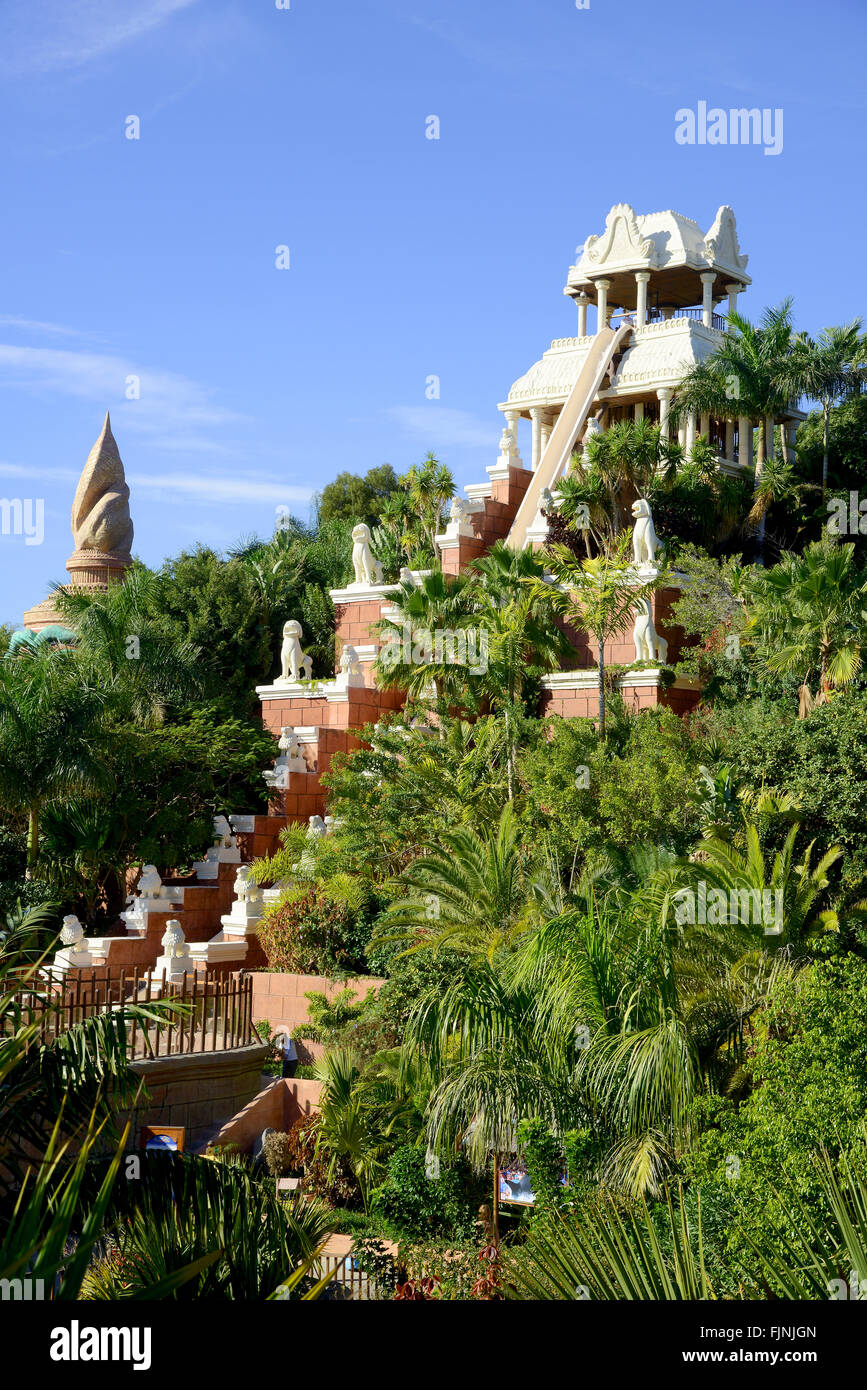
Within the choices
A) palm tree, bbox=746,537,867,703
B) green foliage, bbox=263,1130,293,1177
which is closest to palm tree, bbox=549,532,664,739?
palm tree, bbox=746,537,867,703

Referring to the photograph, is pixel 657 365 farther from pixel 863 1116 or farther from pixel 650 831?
pixel 863 1116

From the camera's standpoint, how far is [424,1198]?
551 inches

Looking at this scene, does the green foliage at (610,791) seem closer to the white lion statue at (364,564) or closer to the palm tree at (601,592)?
the palm tree at (601,592)

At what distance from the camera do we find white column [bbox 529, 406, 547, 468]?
37781mm

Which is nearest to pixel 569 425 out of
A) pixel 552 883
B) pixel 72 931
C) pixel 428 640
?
pixel 428 640

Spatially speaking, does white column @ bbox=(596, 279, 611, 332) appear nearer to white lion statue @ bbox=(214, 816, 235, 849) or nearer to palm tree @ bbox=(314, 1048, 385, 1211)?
white lion statue @ bbox=(214, 816, 235, 849)

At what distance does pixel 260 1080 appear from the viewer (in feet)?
57.0

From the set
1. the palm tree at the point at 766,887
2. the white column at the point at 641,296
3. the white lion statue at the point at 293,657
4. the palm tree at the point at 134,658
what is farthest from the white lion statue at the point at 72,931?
the white column at the point at 641,296

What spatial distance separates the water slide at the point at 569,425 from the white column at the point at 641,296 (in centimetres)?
35

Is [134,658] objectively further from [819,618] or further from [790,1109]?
[790,1109]

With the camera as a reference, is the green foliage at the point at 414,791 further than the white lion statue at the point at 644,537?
No

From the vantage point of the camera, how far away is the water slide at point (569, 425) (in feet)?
103

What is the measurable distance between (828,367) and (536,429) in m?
9.47
